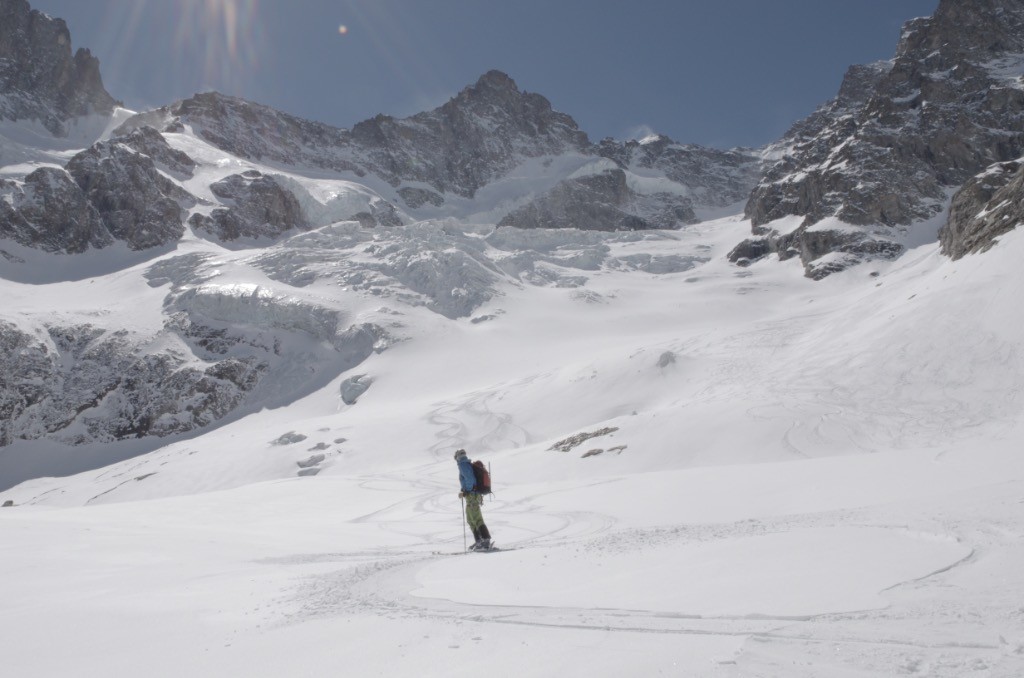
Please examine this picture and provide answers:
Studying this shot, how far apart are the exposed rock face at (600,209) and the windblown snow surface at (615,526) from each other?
99.0 meters

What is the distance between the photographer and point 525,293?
272 ft

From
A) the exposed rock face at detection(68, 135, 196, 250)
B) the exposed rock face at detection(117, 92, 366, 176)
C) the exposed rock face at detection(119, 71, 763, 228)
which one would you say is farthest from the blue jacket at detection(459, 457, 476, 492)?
the exposed rock face at detection(117, 92, 366, 176)

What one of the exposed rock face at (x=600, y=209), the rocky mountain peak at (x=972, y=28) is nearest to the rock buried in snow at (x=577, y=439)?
the exposed rock face at (x=600, y=209)

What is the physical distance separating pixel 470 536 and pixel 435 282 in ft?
229

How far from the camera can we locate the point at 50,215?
96.1 m

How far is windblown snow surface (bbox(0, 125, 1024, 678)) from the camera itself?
13.7 ft

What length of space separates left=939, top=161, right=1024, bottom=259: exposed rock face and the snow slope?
2416mm

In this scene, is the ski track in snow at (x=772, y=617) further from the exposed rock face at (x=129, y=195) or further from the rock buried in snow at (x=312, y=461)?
the exposed rock face at (x=129, y=195)

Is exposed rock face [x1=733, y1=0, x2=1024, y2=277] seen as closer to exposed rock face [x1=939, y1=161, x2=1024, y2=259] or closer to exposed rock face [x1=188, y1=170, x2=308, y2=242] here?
exposed rock face [x1=939, y1=161, x2=1024, y2=259]

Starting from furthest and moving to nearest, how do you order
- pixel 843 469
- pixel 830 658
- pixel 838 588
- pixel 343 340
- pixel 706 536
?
pixel 343 340 < pixel 843 469 < pixel 706 536 < pixel 838 588 < pixel 830 658

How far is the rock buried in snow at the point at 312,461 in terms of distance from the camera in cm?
4038

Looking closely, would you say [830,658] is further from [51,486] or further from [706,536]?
[51,486]

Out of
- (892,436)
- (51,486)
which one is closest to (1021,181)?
(892,436)

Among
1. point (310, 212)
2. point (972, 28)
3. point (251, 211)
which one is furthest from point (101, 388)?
point (972, 28)
